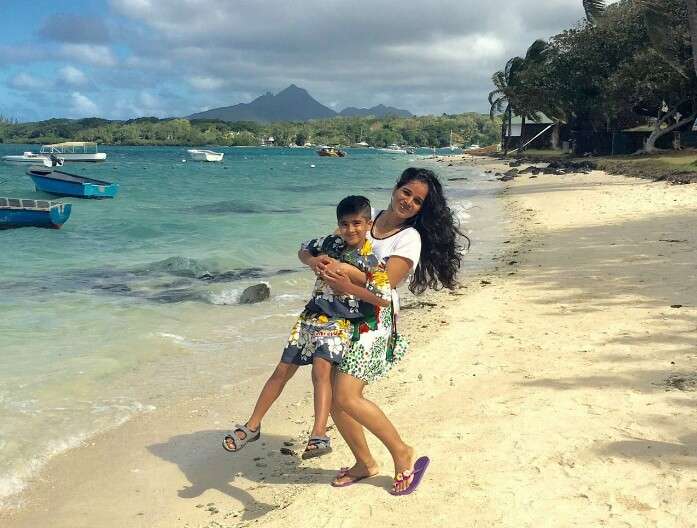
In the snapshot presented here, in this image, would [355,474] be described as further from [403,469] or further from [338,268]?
[338,268]

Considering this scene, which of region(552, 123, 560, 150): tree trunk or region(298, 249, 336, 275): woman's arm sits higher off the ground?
region(552, 123, 560, 150): tree trunk

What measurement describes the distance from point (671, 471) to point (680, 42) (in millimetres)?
36202

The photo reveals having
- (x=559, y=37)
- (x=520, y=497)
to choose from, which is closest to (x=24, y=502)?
(x=520, y=497)

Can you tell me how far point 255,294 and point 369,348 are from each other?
664 cm

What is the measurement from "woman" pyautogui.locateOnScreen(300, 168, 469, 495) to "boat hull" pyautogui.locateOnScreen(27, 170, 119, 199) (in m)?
30.2

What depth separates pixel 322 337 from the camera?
3.49 metres

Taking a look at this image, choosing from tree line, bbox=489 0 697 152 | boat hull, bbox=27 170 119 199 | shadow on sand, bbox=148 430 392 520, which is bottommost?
shadow on sand, bbox=148 430 392 520

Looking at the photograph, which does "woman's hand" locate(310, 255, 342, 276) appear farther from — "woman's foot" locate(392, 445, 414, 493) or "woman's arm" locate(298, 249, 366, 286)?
"woman's foot" locate(392, 445, 414, 493)

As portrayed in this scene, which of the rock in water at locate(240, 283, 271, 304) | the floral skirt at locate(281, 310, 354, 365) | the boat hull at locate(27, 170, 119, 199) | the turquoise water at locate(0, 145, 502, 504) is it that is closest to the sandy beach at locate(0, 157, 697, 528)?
the turquoise water at locate(0, 145, 502, 504)

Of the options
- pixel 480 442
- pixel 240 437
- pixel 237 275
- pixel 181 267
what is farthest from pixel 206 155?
pixel 240 437

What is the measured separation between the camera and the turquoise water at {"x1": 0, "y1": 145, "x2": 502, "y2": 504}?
5.77 m

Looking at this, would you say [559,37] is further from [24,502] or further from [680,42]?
[24,502]

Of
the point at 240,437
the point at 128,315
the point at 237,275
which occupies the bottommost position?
the point at 237,275

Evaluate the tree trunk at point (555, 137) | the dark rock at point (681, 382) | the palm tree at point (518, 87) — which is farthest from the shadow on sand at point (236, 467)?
the tree trunk at point (555, 137)
